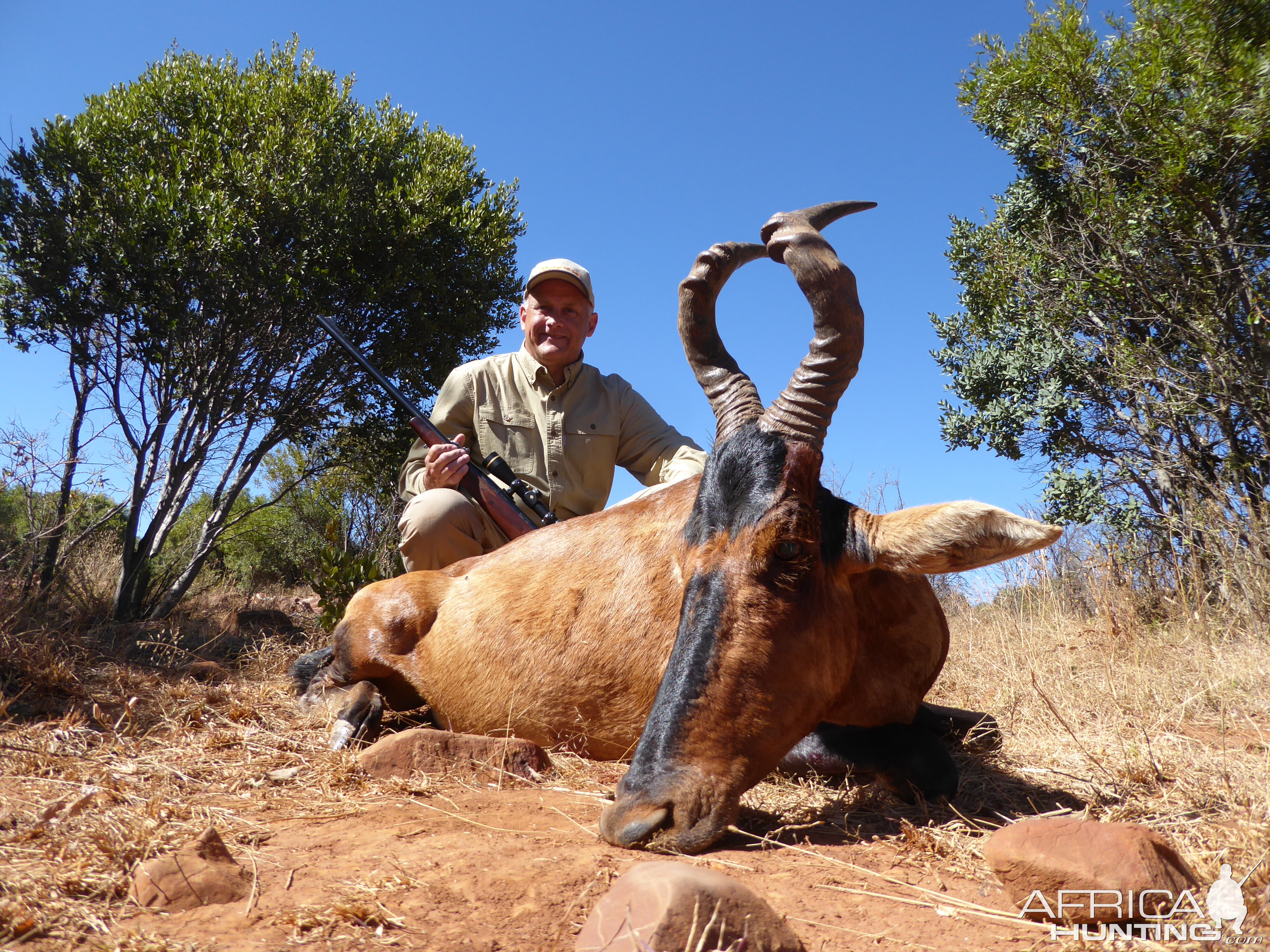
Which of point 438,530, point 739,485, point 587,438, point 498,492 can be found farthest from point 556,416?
point 739,485

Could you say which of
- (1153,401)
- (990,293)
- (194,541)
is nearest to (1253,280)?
(1153,401)

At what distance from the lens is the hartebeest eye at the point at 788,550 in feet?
9.16

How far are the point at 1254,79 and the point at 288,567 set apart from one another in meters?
16.8

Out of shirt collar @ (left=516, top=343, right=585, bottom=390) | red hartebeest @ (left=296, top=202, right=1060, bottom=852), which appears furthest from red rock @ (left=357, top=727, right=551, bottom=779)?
shirt collar @ (left=516, top=343, right=585, bottom=390)

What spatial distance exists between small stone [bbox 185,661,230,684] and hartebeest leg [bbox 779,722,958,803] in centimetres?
411

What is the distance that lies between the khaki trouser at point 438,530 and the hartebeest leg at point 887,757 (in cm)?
253

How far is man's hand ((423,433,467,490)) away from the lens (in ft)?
17.8

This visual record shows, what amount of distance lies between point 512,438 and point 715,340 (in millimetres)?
→ 2615

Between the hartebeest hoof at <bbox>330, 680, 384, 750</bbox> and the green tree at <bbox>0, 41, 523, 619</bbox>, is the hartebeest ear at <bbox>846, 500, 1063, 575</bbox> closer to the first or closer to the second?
the hartebeest hoof at <bbox>330, 680, 384, 750</bbox>

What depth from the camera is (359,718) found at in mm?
4035

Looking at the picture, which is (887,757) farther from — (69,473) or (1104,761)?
(69,473)

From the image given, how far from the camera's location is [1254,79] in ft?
19.9

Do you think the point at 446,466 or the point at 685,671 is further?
the point at 446,466

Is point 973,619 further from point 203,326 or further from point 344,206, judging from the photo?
point 203,326
